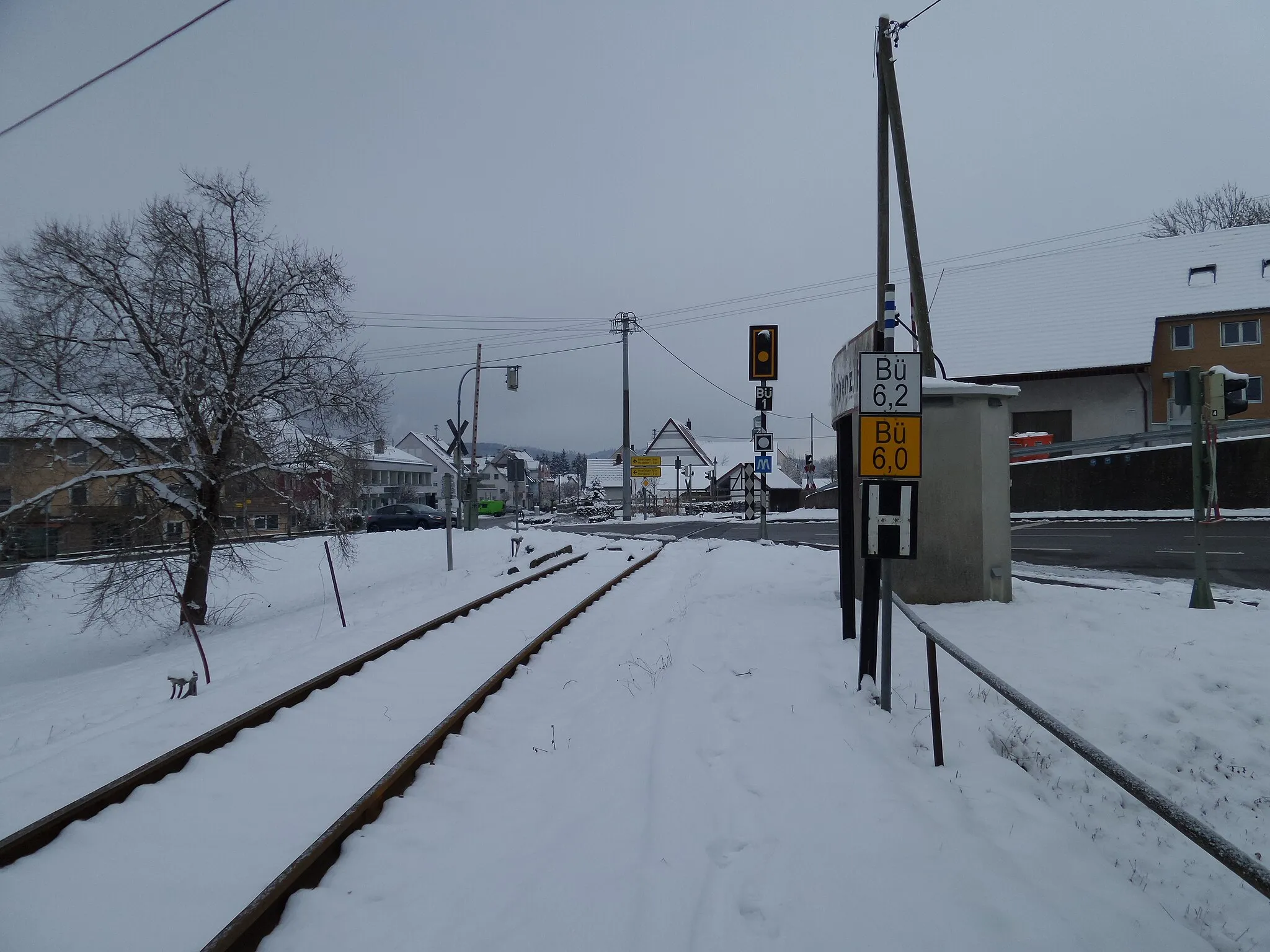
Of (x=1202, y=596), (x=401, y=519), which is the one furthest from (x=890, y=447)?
(x=401, y=519)

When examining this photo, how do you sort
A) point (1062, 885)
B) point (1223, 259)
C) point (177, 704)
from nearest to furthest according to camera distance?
1. point (1062, 885)
2. point (177, 704)
3. point (1223, 259)

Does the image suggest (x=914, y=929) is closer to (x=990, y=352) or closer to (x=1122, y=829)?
(x=1122, y=829)

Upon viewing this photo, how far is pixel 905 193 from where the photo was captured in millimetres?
10953

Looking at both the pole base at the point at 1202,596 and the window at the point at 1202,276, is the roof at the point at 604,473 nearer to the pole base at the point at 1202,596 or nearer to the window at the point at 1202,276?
the window at the point at 1202,276

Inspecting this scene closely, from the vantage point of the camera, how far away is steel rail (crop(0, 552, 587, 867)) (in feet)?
13.3

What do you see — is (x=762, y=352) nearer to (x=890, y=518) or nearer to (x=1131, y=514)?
(x=890, y=518)

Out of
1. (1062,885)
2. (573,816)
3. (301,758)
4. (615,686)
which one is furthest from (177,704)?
(1062,885)

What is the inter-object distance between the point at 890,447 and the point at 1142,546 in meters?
13.2

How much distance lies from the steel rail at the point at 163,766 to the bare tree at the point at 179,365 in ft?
32.3

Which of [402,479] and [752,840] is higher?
[402,479]

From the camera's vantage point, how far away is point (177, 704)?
23.1 ft

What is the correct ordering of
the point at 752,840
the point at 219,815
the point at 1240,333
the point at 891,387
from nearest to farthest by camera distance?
1. the point at 752,840
2. the point at 219,815
3. the point at 891,387
4. the point at 1240,333

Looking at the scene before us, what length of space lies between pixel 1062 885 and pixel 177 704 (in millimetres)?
7347

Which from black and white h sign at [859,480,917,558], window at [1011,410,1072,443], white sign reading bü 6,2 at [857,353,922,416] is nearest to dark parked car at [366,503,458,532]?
window at [1011,410,1072,443]
